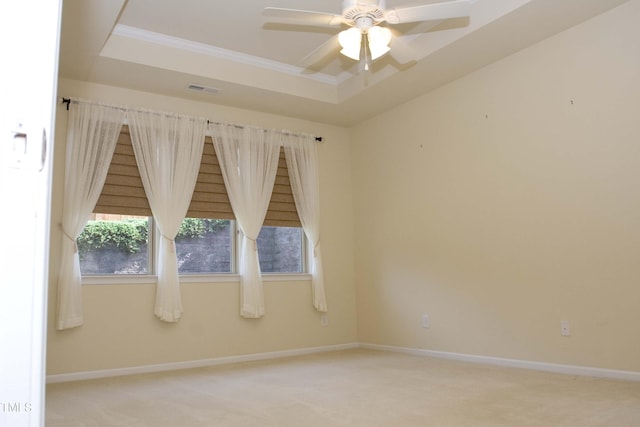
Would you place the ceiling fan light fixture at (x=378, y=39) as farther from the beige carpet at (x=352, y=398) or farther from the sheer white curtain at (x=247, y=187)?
the beige carpet at (x=352, y=398)

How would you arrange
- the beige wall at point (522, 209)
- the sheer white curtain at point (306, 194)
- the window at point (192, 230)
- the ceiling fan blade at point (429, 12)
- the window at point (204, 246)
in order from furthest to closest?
the sheer white curtain at point (306, 194)
the window at point (204, 246)
the window at point (192, 230)
the beige wall at point (522, 209)
the ceiling fan blade at point (429, 12)

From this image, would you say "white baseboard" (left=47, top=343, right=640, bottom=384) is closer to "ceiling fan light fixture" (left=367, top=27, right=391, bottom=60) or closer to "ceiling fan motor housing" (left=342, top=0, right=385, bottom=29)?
"ceiling fan light fixture" (left=367, top=27, right=391, bottom=60)

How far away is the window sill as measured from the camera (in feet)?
14.4

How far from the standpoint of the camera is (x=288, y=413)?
113 inches

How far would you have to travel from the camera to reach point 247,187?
17.0ft

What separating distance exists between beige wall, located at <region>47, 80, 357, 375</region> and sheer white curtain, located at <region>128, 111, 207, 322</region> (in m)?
0.16

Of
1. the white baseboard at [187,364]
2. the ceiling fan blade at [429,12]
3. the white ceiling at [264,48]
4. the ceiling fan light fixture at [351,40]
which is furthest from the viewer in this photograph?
the white baseboard at [187,364]

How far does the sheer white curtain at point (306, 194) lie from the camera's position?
5559mm

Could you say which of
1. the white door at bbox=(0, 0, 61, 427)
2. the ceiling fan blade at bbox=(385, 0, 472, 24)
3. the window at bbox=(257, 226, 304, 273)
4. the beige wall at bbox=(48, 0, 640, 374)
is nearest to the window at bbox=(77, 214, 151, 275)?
the beige wall at bbox=(48, 0, 640, 374)

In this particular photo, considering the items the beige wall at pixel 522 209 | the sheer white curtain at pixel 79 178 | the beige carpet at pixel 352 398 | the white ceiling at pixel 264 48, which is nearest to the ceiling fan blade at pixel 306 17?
the white ceiling at pixel 264 48

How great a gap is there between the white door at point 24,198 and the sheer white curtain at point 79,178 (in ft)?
13.1

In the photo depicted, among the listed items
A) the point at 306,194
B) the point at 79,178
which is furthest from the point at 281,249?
the point at 79,178

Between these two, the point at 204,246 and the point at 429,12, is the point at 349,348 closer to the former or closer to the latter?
the point at 204,246

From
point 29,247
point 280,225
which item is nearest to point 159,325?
point 280,225
